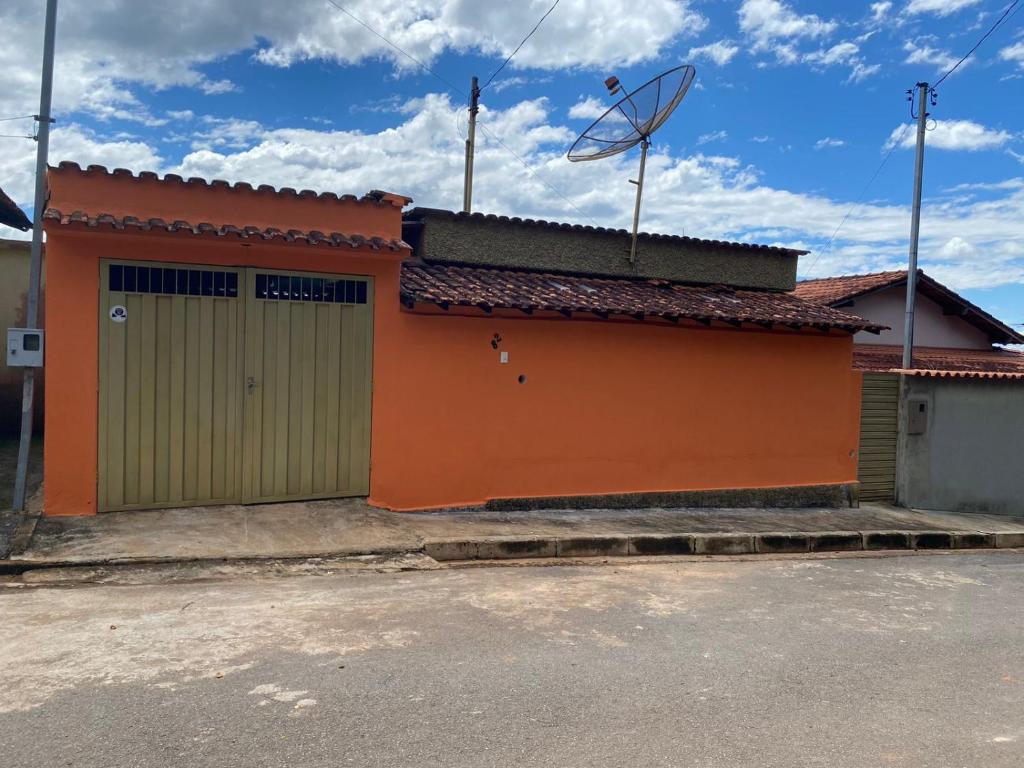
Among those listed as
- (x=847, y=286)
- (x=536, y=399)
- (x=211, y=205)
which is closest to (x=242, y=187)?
(x=211, y=205)

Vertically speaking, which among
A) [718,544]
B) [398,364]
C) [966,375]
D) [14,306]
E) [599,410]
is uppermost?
[14,306]

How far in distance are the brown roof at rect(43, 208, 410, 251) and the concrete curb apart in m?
3.19

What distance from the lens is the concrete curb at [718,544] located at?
735cm

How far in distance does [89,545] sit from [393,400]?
324 centimetres

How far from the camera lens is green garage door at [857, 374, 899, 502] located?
11633 millimetres

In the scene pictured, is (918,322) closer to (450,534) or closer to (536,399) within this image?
(536,399)

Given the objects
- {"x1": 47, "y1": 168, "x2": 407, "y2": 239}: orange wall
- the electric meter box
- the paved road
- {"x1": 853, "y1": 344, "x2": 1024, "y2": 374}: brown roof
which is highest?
{"x1": 47, "y1": 168, "x2": 407, "y2": 239}: orange wall

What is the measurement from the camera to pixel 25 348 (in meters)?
6.90

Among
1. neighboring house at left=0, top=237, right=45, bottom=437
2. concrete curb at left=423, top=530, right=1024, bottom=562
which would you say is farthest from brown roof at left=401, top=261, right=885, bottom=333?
neighboring house at left=0, top=237, right=45, bottom=437

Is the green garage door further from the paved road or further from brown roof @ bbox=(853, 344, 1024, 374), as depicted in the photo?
the paved road

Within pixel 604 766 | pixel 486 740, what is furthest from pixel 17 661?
pixel 604 766

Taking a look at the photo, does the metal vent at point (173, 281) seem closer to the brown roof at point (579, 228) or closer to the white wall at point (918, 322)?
the brown roof at point (579, 228)

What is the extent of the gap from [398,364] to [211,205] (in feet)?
8.19

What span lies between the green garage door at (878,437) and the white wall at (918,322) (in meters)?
6.64
